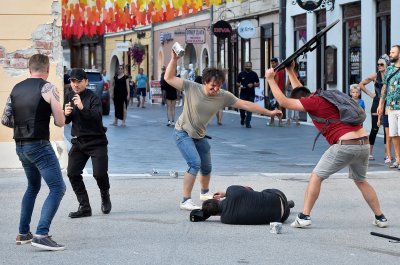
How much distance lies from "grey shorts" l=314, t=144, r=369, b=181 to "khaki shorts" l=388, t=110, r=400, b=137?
18.7 feet

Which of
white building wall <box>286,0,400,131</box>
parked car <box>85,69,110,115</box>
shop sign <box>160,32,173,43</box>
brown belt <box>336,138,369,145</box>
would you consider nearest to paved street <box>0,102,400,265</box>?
brown belt <box>336,138,369,145</box>

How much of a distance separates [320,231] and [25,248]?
106 inches

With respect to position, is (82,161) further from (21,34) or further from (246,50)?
(246,50)

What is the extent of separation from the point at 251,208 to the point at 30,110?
2465 mm

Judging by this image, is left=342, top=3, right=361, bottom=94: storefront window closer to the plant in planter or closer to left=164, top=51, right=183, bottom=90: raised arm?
left=164, top=51, right=183, bottom=90: raised arm

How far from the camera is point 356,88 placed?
17.9m

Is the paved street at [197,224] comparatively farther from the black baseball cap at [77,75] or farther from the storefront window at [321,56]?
the storefront window at [321,56]

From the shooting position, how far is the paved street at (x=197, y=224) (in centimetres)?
891

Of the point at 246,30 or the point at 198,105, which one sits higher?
the point at 246,30

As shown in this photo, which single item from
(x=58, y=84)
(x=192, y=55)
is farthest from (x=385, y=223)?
(x=192, y=55)

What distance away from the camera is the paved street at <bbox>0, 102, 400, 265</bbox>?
8.91 m

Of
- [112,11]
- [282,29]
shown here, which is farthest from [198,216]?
[282,29]

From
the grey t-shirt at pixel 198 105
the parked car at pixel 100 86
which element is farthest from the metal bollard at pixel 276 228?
the parked car at pixel 100 86

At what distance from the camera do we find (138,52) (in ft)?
194
